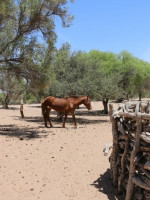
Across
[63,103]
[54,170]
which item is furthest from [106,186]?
[63,103]

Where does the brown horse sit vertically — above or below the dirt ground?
above

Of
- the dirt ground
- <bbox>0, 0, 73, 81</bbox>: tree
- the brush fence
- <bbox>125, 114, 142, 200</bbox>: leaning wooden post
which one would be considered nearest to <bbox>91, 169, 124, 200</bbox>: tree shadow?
the dirt ground

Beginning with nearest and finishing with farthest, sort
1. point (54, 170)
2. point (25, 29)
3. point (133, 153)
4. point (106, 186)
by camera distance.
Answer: point (133, 153), point (106, 186), point (54, 170), point (25, 29)

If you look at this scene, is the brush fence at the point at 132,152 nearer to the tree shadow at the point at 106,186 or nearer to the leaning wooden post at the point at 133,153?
the leaning wooden post at the point at 133,153

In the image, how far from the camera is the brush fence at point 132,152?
450 centimetres

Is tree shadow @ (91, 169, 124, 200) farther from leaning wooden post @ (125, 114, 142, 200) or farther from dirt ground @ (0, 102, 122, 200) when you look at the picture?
leaning wooden post @ (125, 114, 142, 200)

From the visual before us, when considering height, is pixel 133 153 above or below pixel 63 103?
below

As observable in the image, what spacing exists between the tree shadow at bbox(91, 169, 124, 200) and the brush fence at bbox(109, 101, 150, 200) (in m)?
0.14

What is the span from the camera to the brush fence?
4.50 m

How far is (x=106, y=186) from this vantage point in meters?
6.02

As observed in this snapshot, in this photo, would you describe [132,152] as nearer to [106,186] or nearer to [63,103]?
[106,186]

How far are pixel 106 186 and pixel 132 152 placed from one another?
5.71 feet

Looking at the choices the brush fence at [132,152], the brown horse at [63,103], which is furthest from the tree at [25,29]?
the brush fence at [132,152]

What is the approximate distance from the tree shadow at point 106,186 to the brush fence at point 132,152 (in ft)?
0.47
